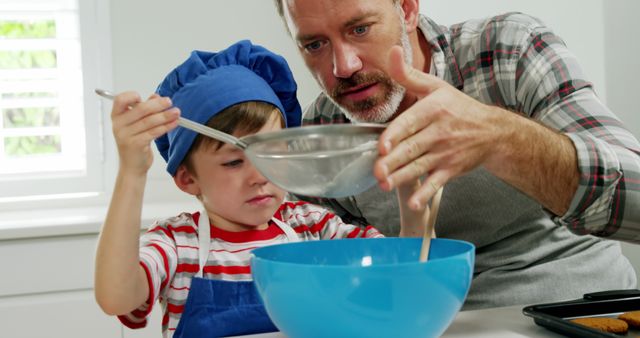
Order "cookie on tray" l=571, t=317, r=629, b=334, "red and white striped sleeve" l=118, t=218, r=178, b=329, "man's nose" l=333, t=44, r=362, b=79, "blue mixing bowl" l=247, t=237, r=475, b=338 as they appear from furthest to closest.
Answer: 1. "man's nose" l=333, t=44, r=362, b=79
2. "red and white striped sleeve" l=118, t=218, r=178, b=329
3. "cookie on tray" l=571, t=317, r=629, b=334
4. "blue mixing bowl" l=247, t=237, r=475, b=338

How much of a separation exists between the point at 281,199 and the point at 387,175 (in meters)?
0.39

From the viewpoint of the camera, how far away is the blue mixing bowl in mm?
685

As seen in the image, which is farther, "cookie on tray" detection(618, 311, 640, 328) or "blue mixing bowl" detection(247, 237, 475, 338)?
"cookie on tray" detection(618, 311, 640, 328)

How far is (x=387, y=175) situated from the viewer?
0.80 meters

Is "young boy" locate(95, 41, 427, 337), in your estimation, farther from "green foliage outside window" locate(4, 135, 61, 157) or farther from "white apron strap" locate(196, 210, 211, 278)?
"green foliage outside window" locate(4, 135, 61, 157)

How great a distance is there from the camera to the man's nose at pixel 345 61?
138 cm

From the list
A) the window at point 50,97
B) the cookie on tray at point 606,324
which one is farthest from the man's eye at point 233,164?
the window at point 50,97

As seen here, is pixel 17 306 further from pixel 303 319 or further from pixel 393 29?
pixel 303 319

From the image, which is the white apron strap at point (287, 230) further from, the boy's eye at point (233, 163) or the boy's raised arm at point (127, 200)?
the boy's raised arm at point (127, 200)

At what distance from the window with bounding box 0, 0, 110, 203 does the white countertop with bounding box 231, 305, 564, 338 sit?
194cm

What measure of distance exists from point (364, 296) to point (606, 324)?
Result: 0.98 ft

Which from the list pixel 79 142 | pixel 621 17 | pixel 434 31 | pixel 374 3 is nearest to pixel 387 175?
pixel 374 3

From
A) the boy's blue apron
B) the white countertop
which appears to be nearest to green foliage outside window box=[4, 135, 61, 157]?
the boy's blue apron

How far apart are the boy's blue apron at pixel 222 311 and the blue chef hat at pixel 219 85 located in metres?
0.24
